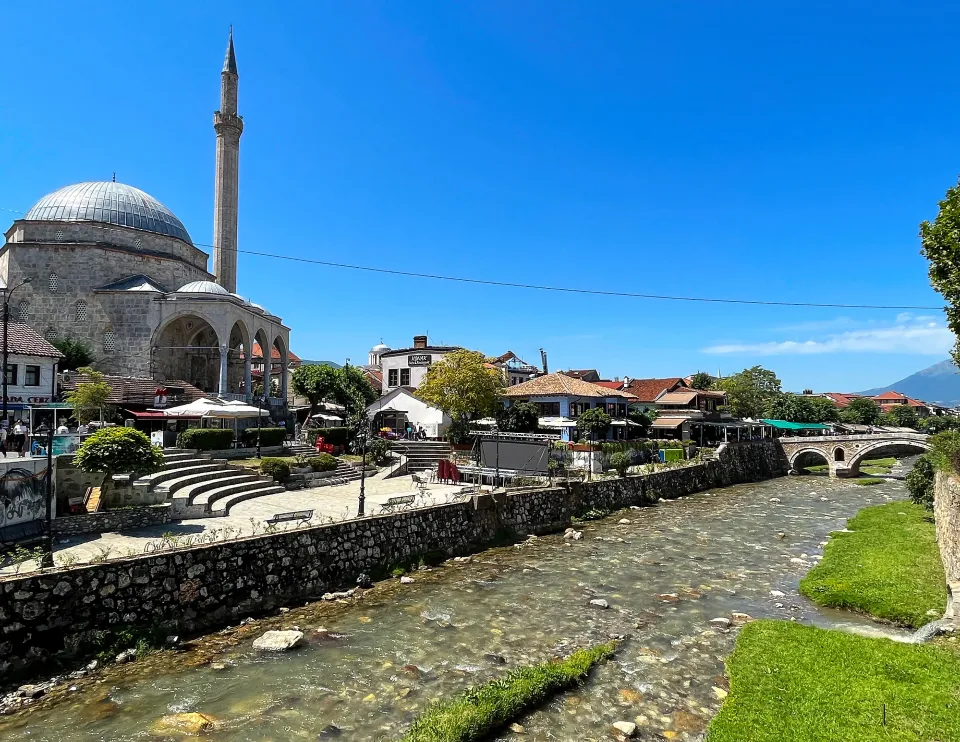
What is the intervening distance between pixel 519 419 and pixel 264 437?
725 inches

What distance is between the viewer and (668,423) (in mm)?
51812

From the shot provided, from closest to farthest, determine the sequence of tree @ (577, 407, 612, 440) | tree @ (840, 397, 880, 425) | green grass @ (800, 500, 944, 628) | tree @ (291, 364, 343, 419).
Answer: green grass @ (800, 500, 944, 628)
tree @ (577, 407, 612, 440)
tree @ (291, 364, 343, 419)
tree @ (840, 397, 880, 425)

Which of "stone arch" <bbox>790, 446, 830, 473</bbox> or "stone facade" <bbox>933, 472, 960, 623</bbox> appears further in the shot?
"stone arch" <bbox>790, 446, 830, 473</bbox>

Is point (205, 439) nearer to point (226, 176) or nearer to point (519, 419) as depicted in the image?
point (519, 419)

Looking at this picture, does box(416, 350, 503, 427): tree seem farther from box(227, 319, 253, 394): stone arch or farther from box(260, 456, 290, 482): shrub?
box(227, 319, 253, 394): stone arch

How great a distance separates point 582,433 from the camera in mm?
41969

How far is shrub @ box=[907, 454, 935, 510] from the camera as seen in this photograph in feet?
80.4

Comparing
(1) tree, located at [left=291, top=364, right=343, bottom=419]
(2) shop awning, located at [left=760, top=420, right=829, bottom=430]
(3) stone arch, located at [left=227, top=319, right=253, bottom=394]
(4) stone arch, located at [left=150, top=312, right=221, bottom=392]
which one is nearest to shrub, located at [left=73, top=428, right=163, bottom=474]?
(4) stone arch, located at [left=150, top=312, right=221, bottom=392]

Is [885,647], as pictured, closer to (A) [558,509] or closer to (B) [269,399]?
(A) [558,509]

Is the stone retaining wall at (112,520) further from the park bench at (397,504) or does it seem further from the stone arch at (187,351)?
the stone arch at (187,351)

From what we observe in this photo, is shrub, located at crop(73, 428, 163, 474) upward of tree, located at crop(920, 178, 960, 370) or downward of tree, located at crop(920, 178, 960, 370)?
downward

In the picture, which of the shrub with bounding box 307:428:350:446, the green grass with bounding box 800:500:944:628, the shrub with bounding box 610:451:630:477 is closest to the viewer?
the green grass with bounding box 800:500:944:628

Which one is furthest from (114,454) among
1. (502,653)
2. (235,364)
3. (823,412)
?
(823,412)

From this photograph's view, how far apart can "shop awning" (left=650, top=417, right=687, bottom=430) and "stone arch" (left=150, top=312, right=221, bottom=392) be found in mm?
38420
